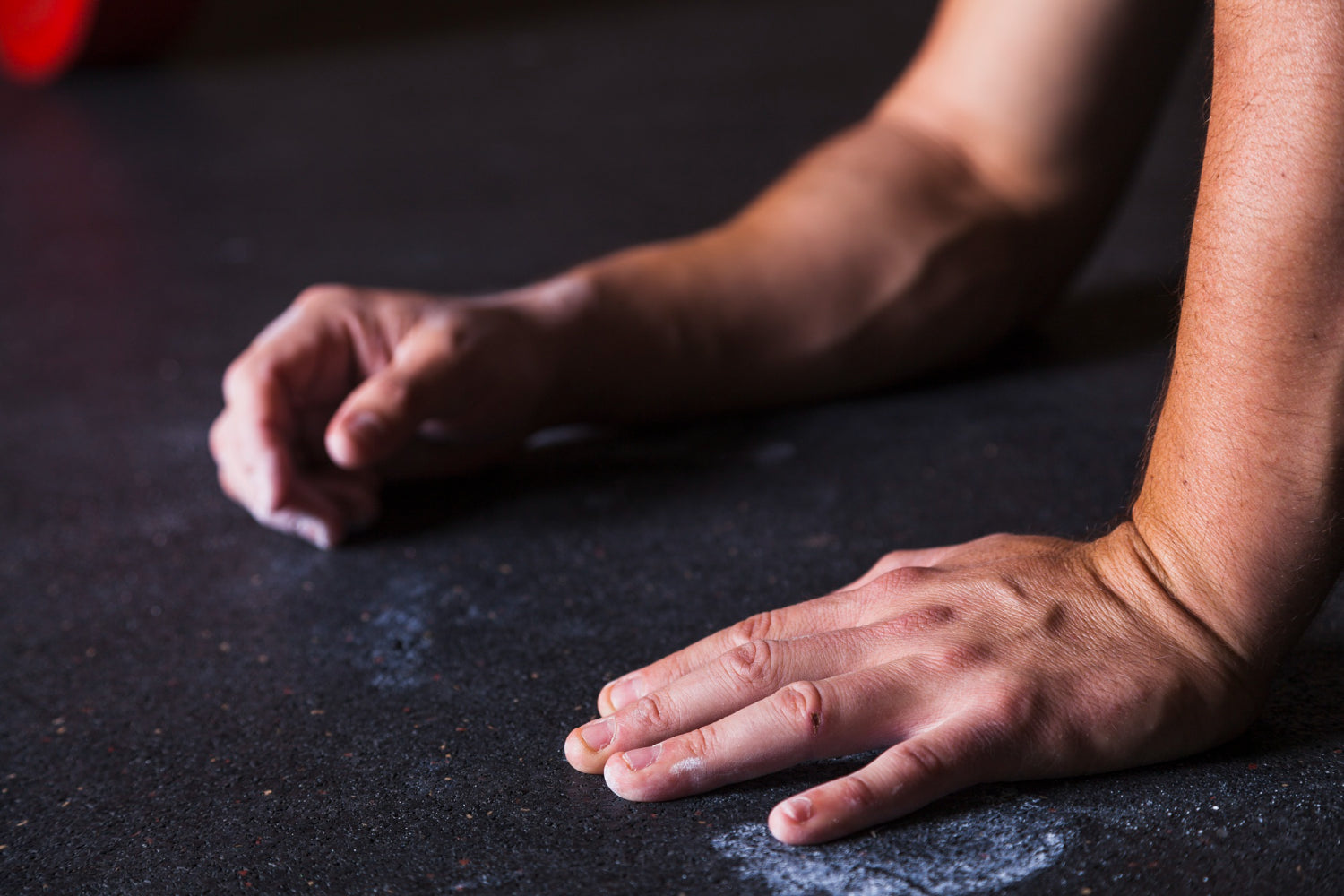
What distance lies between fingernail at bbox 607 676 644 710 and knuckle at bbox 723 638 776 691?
0.07 metres

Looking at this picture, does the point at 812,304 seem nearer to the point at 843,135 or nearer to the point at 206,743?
the point at 843,135

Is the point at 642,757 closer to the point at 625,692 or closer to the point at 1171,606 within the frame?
the point at 625,692

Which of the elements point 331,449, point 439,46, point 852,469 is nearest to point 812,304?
point 852,469

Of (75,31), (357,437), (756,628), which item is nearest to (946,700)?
(756,628)

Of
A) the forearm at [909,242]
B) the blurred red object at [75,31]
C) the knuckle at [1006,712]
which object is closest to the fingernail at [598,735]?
the knuckle at [1006,712]

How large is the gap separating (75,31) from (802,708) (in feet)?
12.6

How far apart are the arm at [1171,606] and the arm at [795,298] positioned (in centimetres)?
45

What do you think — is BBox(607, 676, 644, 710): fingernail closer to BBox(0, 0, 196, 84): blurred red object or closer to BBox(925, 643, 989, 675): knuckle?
BBox(925, 643, 989, 675): knuckle

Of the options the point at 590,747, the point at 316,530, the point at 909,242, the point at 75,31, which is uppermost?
the point at 909,242

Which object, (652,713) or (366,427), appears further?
(366,427)

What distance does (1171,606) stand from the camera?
0.74 m

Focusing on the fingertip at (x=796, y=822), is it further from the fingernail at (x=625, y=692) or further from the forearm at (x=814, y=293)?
the forearm at (x=814, y=293)

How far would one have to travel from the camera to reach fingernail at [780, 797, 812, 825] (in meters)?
0.68

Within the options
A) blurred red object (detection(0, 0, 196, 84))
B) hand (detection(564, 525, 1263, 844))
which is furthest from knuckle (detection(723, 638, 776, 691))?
blurred red object (detection(0, 0, 196, 84))
